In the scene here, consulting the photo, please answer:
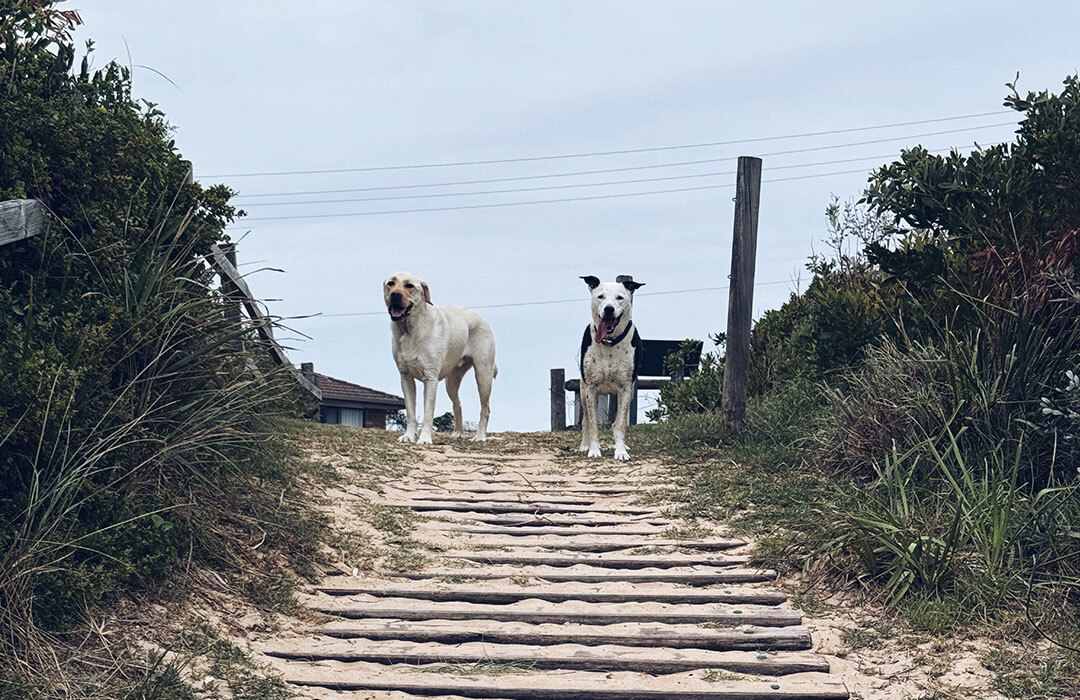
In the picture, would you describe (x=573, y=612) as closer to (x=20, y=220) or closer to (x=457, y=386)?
(x=20, y=220)

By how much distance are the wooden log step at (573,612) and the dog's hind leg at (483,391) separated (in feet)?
22.2

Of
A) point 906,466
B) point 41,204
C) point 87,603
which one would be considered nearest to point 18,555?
point 87,603

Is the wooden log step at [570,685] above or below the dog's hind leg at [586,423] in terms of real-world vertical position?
below

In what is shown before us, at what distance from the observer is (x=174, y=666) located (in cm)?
610

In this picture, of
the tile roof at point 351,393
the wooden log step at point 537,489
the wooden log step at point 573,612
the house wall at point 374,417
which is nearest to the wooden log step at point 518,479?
the wooden log step at point 537,489

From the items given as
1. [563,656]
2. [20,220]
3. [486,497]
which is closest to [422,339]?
[486,497]

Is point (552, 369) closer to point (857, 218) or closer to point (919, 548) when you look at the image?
point (857, 218)

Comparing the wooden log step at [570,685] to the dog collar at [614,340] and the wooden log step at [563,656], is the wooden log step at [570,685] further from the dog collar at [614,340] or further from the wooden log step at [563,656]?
the dog collar at [614,340]

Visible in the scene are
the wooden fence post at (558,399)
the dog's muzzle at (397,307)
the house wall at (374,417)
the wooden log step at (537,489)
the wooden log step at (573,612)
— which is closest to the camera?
the wooden log step at (573,612)

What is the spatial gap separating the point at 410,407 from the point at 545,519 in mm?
4199

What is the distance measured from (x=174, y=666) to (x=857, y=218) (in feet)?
48.2

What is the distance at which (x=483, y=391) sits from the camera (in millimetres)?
14500

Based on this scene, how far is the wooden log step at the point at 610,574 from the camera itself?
8.19m

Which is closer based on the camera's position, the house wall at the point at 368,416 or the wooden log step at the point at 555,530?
the wooden log step at the point at 555,530
